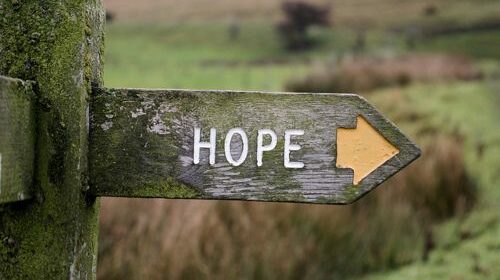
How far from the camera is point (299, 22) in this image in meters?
35.6

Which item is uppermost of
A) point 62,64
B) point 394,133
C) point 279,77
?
point 279,77

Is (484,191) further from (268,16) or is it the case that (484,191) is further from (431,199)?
(268,16)

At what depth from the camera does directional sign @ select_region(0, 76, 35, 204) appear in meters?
1.19

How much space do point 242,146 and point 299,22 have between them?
114 ft

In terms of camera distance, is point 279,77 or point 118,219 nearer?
point 118,219

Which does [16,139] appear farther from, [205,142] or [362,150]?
[362,150]

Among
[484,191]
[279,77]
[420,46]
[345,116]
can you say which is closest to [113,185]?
[345,116]

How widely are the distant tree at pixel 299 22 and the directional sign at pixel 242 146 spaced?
109ft

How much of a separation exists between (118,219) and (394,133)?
228cm

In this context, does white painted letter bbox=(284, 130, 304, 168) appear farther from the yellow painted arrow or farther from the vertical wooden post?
the vertical wooden post

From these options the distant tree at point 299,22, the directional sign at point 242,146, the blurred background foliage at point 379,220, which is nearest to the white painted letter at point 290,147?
the directional sign at point 242,146

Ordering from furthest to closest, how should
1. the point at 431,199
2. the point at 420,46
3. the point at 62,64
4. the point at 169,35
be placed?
the point at 169,35, the point at 420,46, the point at 431,199, the point at 62,64

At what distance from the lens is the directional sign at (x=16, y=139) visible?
47.0 inches

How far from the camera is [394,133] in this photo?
1.40 m
